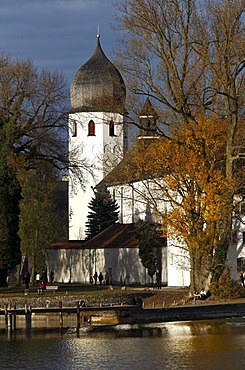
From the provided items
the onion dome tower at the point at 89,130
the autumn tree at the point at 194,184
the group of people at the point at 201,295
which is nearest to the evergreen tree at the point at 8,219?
the autumn tree at the point at 194,184

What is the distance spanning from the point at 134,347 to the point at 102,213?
5082cm

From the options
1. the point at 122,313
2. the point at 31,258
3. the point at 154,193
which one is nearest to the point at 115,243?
the point at 31,258

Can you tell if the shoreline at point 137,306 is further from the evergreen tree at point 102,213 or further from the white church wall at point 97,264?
the evergreen tree at point 102,213

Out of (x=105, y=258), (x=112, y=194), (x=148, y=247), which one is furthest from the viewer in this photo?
(x=112, y=194)

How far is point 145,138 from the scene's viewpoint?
162ft

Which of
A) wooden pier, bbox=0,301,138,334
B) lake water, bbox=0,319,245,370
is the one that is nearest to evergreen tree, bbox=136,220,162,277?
wooden pier, bbox=0,301,138,334

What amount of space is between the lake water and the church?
1168cm

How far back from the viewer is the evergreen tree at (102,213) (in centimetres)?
8241

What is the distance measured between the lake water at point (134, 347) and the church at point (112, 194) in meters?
11.7

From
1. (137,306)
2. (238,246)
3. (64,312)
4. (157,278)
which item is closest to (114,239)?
(157,278)

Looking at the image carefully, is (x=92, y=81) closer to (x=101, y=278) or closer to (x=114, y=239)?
(x=114, y=239)

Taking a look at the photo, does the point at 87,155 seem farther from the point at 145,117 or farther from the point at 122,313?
the point at 122,313

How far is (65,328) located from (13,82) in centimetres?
1512

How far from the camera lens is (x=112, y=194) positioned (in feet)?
277
